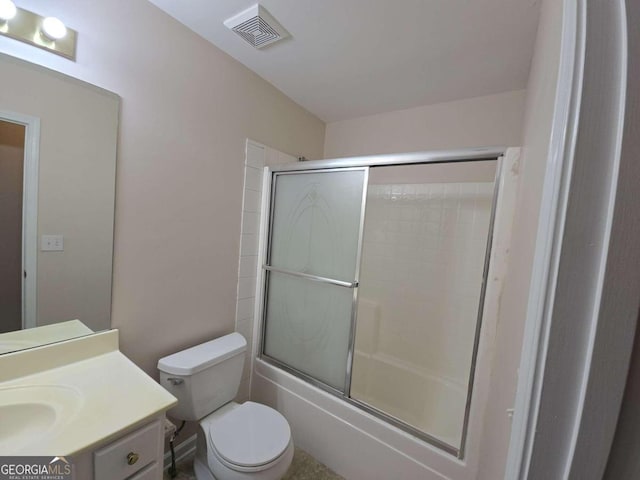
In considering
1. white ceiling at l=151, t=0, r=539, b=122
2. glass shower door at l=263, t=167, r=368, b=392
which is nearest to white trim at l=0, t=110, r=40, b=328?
white ceiling at l=151, t=0, r=539, b=122

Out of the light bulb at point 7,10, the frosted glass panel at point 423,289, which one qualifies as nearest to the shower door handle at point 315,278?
the frosted glass panel at point 423,289

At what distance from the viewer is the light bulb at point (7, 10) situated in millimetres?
929

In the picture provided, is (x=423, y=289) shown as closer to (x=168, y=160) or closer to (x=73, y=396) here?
(x=168, y=160)

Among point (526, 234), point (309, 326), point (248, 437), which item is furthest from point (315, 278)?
point (526, 234)

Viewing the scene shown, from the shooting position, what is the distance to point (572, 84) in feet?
1.07

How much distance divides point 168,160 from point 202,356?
3.51 feet

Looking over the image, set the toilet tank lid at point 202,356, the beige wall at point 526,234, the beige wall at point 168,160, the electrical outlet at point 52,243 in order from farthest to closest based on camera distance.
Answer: the toilet tank lid at point 202,356 < the beige wall at point 168,160 < the electrical outlet at point 52,243 < the beige wall at point 526,234

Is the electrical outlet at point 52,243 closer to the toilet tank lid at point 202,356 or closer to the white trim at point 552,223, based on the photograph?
the toilet tank lid at point 202,356

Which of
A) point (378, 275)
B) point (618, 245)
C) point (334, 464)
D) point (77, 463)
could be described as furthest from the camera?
point (378, 275)

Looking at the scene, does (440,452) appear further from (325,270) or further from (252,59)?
(252,59)

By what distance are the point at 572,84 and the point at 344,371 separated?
1.68 meters

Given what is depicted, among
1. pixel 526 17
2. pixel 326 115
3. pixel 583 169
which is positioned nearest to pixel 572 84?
Answer: pixel 583 169

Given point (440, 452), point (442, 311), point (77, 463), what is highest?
point (442, 311)

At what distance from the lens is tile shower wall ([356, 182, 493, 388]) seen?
1.94 m
